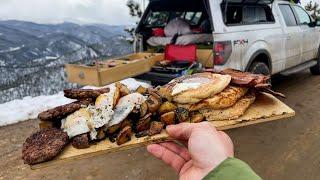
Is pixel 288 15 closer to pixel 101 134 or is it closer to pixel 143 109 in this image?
pixel 143 109

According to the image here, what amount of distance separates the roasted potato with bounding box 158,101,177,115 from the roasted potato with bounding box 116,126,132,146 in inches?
14.5

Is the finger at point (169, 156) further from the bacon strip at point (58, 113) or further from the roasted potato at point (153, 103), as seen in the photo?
the bacon strip at point (58, 113)

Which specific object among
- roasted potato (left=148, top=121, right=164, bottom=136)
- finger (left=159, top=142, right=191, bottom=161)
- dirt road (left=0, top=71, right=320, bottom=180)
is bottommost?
dirt road (left=0, top=71, right=320, bottom=180)

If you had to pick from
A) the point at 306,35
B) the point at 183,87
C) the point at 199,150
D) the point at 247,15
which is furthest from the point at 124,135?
the point at 306,35

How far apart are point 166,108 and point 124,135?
49 cm

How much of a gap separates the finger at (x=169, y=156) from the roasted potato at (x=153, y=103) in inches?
31.3

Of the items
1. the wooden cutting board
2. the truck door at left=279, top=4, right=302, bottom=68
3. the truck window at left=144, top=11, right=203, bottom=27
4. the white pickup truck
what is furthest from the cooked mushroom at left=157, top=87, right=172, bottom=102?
the truck door at left=279, top=4, right=302, bottom=68

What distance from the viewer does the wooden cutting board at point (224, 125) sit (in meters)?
2.43

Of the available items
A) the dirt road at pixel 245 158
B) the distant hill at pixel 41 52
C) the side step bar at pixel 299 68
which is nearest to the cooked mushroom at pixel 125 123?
the dirt road at pixel 245 158

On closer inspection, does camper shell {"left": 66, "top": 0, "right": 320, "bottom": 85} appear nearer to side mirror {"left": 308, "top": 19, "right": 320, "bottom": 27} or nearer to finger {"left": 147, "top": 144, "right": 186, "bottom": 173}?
side mirror {"left": 308, "top": 19, "right": 320, "bottom": 27}

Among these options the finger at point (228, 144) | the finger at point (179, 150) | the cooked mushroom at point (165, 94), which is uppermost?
the finger at point (228, 144)

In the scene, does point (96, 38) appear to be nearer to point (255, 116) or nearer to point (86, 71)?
point (86, 71)

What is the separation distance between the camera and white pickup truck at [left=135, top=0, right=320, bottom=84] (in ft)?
18.1

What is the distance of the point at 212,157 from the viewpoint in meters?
1.53
